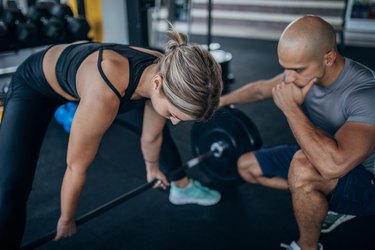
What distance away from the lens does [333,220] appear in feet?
5.10

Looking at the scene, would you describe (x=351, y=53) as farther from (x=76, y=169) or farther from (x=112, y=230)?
(x=76, y=169)

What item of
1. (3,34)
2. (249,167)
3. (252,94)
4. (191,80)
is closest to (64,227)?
(191,80)

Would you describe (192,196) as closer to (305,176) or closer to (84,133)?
(305,176)

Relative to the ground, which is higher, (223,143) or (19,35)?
(19,35)

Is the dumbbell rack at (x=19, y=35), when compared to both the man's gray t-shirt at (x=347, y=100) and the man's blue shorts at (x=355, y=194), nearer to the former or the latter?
the man's gray t-shirt at (x=347, y=100)

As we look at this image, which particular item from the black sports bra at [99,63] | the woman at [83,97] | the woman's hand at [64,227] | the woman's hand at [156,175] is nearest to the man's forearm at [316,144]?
the woman at [83,97]

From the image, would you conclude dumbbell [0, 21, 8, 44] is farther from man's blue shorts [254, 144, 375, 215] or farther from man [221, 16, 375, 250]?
man's blue shorts [254, 144, 375, 215]

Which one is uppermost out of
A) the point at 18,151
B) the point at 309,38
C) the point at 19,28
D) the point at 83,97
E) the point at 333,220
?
the point at 309,38

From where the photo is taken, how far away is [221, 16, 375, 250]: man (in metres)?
1.16

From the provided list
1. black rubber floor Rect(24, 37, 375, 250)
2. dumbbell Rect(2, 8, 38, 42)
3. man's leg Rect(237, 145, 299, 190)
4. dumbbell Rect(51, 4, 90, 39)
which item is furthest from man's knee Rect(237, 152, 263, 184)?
dumbbell Rect(2, 8, 38, 42)

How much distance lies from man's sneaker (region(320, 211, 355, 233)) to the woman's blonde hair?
0.84 meters

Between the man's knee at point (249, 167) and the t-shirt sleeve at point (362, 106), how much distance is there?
1.72 ft

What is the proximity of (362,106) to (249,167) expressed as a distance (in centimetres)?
63

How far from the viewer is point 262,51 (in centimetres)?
508
